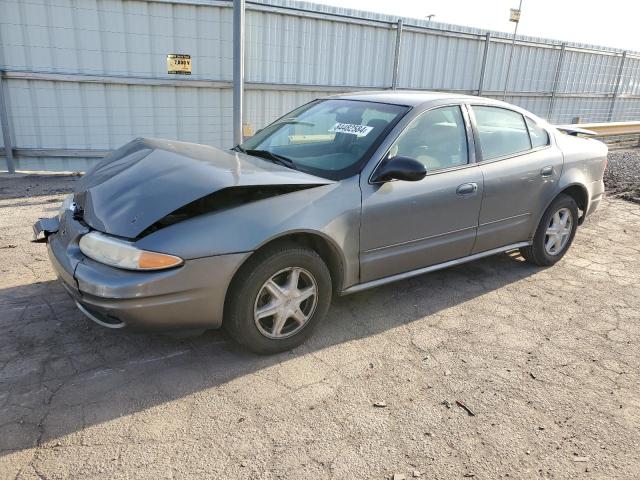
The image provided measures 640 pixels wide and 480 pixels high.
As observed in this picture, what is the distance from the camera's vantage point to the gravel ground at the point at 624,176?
808 cm

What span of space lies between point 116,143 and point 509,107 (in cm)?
579

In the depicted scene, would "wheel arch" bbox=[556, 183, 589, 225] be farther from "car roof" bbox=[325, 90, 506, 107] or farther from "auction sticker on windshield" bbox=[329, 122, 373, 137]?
"auction sticker on windshield" bbox=[329, 122, 373, 137]

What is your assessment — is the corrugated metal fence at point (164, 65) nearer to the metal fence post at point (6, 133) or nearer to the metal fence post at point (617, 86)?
the metal fence post at point (6, 133)

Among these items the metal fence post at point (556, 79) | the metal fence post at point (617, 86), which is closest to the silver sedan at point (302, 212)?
the metal fence post at point (556, 79)

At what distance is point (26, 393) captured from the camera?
107 inches

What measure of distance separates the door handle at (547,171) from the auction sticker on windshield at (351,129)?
1793 mm

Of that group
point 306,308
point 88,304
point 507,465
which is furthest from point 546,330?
point 88,304

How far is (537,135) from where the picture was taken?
468cm

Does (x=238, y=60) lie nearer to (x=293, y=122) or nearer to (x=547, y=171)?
(x=293, y=122)

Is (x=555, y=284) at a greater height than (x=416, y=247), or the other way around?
(x=416, y=247)

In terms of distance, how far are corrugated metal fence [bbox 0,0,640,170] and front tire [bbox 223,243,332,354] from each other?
5709 millimetres

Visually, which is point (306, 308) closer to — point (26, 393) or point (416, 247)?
point (416, 247)

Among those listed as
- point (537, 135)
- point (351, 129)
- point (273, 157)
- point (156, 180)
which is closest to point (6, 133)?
point (273, 157)

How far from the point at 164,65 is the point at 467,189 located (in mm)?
5644
